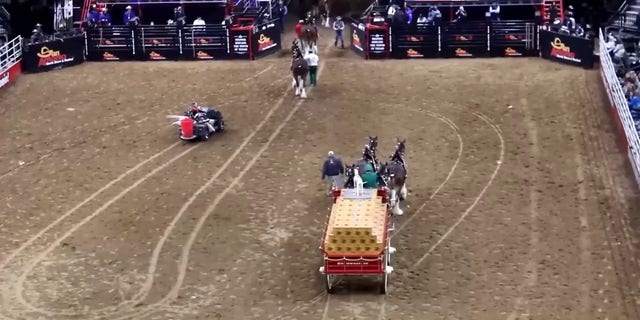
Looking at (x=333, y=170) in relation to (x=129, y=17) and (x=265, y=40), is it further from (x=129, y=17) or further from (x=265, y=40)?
(x=129, y=17)

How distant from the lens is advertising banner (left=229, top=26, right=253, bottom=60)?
128 ft

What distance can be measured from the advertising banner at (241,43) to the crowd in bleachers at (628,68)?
1164 cm

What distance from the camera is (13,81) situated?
3688 centimetres

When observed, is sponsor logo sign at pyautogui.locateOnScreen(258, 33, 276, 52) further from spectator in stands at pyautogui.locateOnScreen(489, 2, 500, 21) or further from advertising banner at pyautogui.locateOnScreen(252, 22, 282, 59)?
spectator in stands at pyautogui.locateOnScreen(489, 2, 500, 21)

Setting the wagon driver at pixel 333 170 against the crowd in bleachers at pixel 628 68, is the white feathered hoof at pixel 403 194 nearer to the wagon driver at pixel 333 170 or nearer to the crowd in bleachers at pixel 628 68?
the wagon driver at pixel 333 170

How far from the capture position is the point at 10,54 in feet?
124

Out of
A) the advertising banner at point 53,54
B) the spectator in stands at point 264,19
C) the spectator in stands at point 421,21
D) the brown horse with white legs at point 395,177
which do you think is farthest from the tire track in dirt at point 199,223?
the advertising banner at point 53,54

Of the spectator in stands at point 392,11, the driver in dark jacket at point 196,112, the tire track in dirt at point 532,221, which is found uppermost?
the spectator in stands at point 392,11

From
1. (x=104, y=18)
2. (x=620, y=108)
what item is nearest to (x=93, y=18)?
(x=104, y=18)

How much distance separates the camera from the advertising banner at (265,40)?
39312 mm

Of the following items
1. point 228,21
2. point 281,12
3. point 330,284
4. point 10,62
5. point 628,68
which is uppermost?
point 228,21

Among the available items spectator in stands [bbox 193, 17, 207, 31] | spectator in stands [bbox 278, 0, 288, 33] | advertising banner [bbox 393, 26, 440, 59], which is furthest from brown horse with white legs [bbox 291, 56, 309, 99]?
spectator in stands [bbox 278, 0, 288, 33]

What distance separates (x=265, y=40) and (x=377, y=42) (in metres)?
3.89

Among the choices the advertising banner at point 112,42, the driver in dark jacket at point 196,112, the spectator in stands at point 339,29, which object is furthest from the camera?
the spectator in stands at point 339,29
